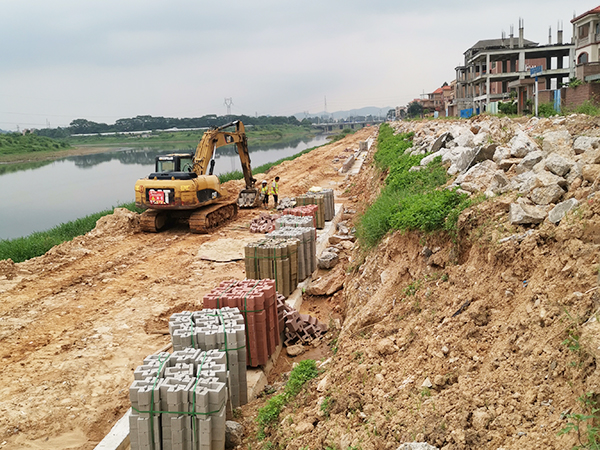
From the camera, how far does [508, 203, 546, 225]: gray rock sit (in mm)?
5254

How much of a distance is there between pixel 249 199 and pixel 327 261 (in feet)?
34.5

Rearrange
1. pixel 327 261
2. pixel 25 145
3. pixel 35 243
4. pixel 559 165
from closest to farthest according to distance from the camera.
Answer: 1. pixel 559 165
2. pixel 327 261
3. pixel 35 243
4. pixel 25 145

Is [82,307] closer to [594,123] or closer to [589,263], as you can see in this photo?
[589,263]

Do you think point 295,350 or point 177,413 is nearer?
point 177,413

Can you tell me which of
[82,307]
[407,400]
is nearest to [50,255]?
[82,307]

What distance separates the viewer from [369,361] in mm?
5129

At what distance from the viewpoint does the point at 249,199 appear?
21516 mm

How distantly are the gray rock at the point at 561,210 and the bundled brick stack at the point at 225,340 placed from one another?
3.81 m

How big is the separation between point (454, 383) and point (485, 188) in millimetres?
3952

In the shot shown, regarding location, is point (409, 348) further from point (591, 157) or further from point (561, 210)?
point (591, 157)

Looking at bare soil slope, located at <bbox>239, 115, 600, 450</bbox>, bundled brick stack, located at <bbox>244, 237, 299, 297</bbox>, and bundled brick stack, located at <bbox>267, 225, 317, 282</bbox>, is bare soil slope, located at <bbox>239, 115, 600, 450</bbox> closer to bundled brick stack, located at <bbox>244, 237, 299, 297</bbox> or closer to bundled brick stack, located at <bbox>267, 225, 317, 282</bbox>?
bundled brick stack, located at <bbox>244, 237, 299, 297</bbox>

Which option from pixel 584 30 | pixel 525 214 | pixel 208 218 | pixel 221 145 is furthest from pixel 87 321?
pixel 584 30

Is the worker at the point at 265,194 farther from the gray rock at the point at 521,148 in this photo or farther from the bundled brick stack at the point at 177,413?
the bundled brick stack at the point at 177,413

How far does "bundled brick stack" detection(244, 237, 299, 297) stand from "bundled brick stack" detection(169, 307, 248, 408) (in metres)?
3.21
